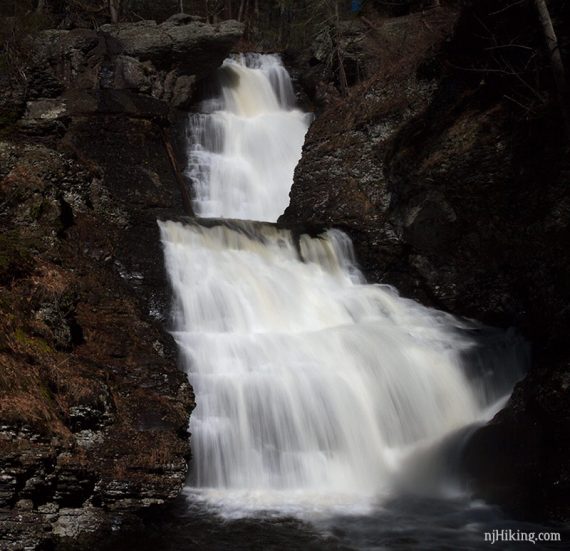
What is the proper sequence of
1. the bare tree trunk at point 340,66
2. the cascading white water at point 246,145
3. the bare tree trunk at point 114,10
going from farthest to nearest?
the bare tree trunk at point 114,10
the bare tree trunk at point 340,66
the cascading white water at point 246,145

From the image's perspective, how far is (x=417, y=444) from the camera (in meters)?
9.12

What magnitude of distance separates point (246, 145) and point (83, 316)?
10757 millimetres

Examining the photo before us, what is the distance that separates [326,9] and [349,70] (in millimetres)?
5328

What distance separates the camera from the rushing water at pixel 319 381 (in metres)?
7.79

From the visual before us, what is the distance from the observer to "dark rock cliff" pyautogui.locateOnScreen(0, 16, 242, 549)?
6.05 metres

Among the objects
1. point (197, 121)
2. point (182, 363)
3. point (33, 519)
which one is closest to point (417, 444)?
point (182, 363)

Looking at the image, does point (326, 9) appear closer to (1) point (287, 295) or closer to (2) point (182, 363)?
(1) point (287, 295)

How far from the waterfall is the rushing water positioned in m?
0.02

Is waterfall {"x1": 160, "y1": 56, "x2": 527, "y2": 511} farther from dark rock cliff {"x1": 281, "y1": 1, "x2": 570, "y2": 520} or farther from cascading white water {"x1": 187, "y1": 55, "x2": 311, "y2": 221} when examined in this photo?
cascading white water {"x1": 187, "y1": 55, "x2": 311, "y2": 221}

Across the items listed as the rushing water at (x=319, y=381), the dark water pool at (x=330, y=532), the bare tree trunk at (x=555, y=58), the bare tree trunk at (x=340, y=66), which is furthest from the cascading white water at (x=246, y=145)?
the dark water pool at (x=330, y=532)

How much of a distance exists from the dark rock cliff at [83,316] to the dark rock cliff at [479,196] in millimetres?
4153

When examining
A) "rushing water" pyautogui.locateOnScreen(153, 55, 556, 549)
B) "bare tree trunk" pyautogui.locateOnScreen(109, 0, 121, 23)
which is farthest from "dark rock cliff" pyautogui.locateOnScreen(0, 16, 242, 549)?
"bare tree trunk" pyautogui.locateOnScreen(109, 0, 121, 23)

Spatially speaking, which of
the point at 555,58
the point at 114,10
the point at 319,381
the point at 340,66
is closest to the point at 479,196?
the point at 555,58

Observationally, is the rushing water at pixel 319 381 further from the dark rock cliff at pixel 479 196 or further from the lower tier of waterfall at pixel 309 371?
the dark rock cliff at pixel 479 196
